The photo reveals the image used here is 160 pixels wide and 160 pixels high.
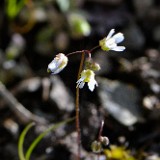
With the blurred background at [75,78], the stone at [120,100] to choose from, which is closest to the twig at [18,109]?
the blurred background at [75,78]

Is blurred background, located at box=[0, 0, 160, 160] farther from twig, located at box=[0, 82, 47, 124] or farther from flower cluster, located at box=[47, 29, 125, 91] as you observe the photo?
flower cluster, located at box=[47, 29, 125, 91]

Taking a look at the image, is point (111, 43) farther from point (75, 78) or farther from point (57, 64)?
point (75, 78)

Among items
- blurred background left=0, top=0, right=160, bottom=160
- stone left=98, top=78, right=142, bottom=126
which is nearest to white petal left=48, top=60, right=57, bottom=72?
blurred background left=0, top=0, right=160, bottom=160

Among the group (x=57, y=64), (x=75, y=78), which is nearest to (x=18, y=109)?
(x=75, y=78)

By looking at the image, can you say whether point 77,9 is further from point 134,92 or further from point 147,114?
point 147,114

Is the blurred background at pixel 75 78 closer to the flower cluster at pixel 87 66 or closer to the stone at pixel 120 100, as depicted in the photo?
the stone at pixel 120 100

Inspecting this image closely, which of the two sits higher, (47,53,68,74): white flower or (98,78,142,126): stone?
(98,78,142,126): stone

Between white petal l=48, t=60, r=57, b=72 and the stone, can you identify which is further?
the stone

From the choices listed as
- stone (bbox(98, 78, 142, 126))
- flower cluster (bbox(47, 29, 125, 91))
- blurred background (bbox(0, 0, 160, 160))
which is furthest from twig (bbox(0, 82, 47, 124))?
flower cluster (bbox(47, 29, 125, 91))
